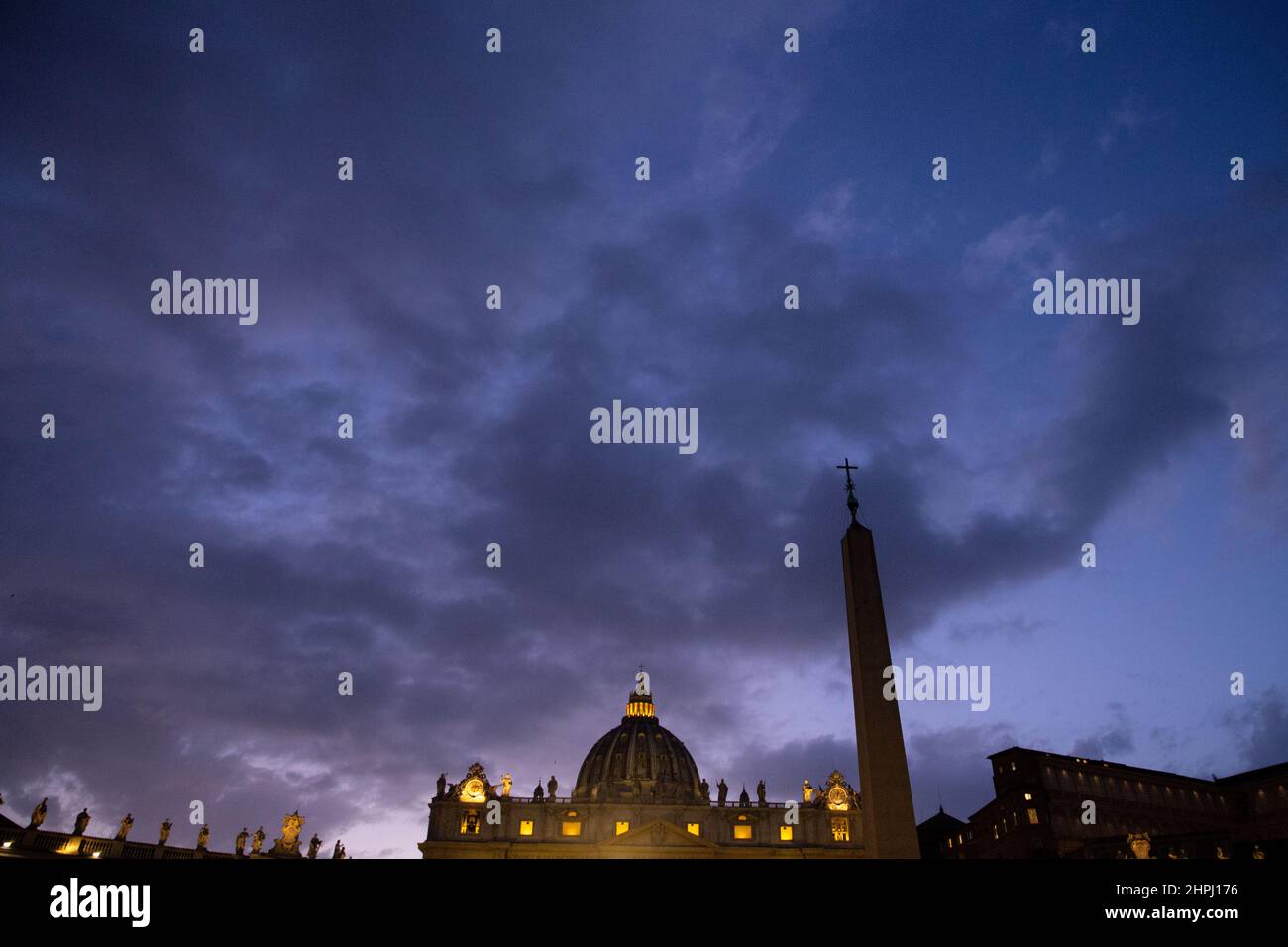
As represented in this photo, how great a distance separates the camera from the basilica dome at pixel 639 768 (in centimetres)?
12731

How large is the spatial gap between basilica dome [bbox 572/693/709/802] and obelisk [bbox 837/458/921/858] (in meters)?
109

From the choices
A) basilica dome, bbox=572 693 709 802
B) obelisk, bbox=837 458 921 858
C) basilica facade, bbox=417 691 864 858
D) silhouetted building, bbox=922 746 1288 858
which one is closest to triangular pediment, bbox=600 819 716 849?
basilica facade, bbox=417 691 864 858

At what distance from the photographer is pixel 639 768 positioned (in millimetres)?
136875

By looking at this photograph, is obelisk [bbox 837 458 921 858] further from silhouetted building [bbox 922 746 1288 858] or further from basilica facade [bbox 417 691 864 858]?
basilica facade [bbox 417 691 864 858]

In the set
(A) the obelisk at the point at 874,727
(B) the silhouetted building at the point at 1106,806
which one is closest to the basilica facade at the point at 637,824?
(B) the silhouetted building at the point at 1106,806

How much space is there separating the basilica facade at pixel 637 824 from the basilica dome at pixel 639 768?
125cm

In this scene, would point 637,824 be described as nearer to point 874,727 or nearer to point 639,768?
point 639,768

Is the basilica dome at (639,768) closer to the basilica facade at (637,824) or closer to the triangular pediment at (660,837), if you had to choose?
the basilica facade at (637,824)
